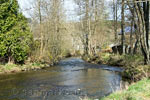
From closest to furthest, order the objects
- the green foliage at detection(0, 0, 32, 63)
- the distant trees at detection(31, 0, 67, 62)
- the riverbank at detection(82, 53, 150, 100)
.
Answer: the riverbank at detection(82, 53, 150, 100), the green foliage at detection(0, 0, 32, 63), the distant trees at detection(31, 0, 67, 62)

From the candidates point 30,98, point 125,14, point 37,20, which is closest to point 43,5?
point 37,20

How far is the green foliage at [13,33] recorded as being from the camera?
17.3 meters

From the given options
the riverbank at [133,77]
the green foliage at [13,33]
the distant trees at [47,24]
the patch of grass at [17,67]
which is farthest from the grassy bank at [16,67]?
the riverbank at [133,77]

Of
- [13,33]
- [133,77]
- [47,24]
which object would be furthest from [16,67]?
[133,77]

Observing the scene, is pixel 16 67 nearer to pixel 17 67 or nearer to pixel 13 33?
pixel 17 67

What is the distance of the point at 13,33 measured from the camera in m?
17.9

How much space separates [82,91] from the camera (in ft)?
31.3

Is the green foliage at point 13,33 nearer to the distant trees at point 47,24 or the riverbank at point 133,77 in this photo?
the distant trees at point 47,24

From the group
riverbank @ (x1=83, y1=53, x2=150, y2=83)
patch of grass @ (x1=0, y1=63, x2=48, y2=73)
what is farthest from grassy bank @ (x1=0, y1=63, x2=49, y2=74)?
riverbank @ (x1=83, y1=53, x2=150, y2=83)

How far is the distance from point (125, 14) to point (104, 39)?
14.3m

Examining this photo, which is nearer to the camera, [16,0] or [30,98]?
[30,98]

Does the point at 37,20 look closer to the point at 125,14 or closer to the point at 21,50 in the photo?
the point at 21,50

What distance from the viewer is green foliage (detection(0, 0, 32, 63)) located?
17328 mm

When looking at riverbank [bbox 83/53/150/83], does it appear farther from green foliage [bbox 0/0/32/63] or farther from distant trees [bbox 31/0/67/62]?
green foliage [bbox 0/0/32/63]
